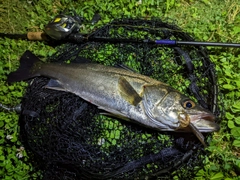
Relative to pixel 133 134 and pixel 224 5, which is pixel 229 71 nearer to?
pixel 224 5

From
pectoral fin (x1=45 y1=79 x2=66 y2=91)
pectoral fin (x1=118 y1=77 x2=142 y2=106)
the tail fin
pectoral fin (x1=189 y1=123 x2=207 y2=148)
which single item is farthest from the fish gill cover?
pectoral fin (x1=118 y1=77 x2=142 y2=106)

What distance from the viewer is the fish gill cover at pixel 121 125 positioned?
3221 mm

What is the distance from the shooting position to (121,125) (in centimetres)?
350

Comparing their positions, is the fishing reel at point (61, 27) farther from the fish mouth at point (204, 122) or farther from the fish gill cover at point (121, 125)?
the fish mouth at point (204, 122)

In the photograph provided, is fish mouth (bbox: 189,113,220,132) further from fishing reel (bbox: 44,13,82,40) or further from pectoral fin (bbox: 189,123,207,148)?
fishing reel (bbox: 44,13,82,40)

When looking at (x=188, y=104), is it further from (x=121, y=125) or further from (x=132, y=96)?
(x=121, y=125)

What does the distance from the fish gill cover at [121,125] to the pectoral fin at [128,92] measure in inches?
16.9

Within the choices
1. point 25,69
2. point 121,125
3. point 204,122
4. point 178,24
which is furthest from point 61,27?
point 204,122

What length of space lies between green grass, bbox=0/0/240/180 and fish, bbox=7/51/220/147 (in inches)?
27.6

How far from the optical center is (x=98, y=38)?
3.69 metres

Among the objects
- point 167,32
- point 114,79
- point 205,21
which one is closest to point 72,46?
point 114,79

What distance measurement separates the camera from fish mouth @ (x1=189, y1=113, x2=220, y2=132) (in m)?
2.82

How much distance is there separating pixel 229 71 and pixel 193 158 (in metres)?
1.19

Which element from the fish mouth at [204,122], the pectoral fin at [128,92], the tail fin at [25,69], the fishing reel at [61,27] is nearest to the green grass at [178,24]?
the tail fin at [25,69]
